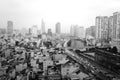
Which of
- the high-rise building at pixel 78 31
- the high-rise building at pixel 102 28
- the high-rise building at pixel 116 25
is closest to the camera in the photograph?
the high-rise building at pixel 116 25

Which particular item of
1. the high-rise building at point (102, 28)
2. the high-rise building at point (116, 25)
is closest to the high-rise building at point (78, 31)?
the high-rise building at point (102, 28)

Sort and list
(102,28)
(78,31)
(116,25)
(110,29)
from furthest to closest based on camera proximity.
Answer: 1. (78,31)
2. (102,28)
3. (110,29)
4. (116,25)

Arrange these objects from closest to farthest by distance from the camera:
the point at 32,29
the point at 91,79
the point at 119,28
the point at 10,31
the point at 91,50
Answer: the point at 91,79, the point at 91,50, the point at 119,28, the point at 10,31, the point at 32,29

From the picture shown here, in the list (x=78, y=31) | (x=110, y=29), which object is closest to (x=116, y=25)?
(x=110, y=29)

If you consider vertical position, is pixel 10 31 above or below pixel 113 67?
above

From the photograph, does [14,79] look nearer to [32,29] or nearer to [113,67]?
[113,67]

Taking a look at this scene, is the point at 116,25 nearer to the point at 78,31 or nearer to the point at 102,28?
the point at 102,28

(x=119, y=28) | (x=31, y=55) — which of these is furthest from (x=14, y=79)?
(x=119, y=28)

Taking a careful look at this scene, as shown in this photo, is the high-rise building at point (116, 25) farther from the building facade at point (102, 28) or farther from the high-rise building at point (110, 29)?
the building facade at point (102, 28)
